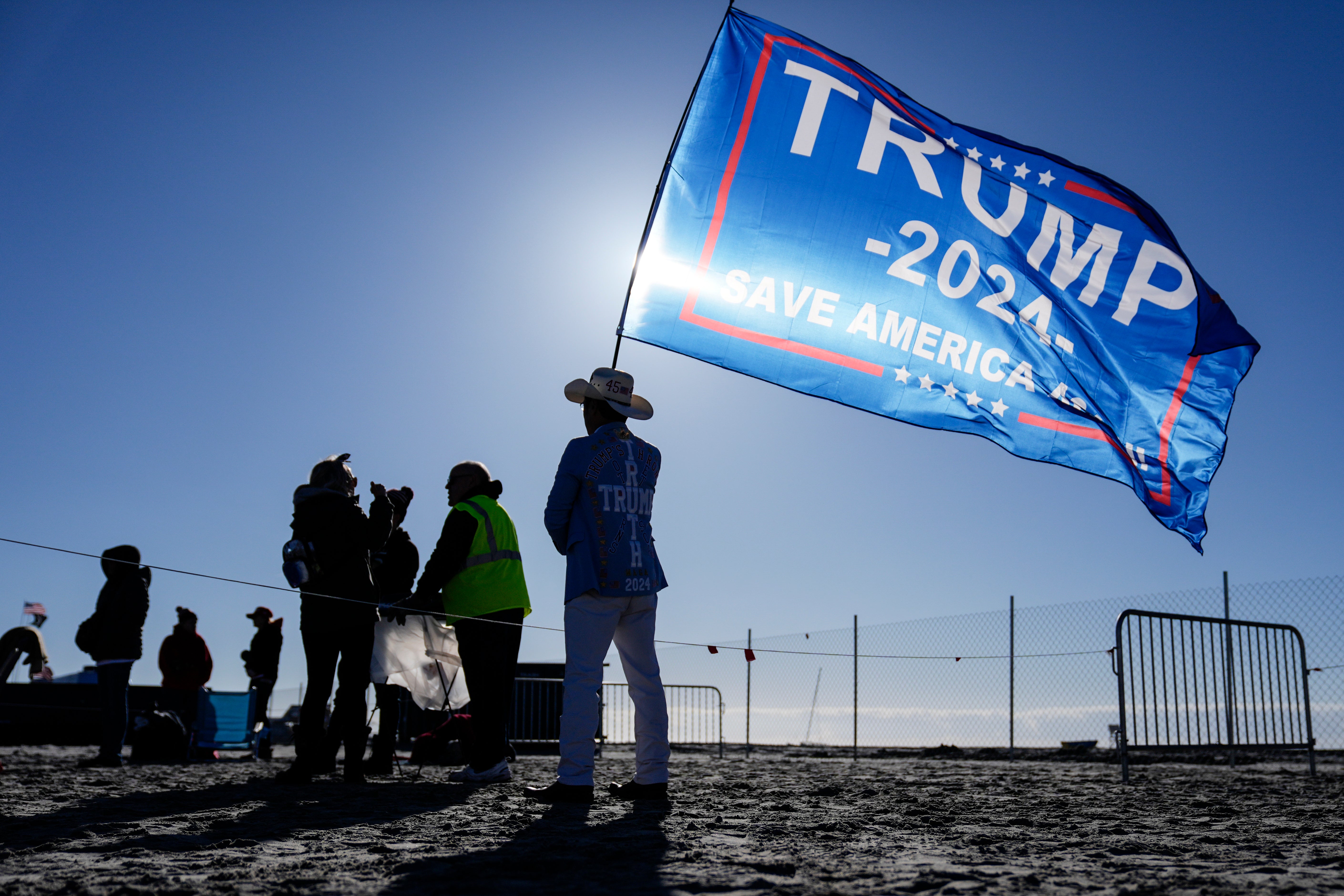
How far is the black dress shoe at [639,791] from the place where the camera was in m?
4.51

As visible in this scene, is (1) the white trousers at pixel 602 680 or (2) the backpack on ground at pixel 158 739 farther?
(2) the backpack on ground at pixel 158 739

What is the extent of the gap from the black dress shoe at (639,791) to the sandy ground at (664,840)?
0.09m

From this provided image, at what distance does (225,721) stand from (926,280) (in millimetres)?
7502

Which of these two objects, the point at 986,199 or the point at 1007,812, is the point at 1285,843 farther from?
the point at 986,199

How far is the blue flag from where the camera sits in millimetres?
5828

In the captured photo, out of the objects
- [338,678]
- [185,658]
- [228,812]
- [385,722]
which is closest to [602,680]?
[228,812]

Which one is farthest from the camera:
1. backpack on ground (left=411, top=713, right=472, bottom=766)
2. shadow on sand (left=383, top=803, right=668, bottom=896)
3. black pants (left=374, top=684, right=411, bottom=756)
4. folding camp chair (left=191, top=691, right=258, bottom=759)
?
folding camp chair (left=191, top=691, right=258, bottom=759)

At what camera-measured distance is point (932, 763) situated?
1045cm

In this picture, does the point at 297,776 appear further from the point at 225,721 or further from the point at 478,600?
the point at 225,721

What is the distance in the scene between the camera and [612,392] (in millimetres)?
4664

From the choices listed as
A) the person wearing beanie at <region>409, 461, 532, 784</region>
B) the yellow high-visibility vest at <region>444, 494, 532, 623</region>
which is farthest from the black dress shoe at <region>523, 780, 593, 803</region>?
the yellow high-visibility vest at <region>444, 494, 532, 623</region>

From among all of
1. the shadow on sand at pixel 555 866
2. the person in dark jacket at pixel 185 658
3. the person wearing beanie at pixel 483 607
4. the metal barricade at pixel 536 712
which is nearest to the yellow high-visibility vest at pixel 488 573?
the person wearing beanie at pixel 483 607

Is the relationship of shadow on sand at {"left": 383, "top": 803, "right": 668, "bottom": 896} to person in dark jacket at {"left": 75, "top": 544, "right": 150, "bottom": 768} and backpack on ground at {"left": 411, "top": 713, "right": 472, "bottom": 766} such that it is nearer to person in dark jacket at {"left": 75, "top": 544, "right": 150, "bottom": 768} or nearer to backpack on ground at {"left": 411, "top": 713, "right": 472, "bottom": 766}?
backpack on ground at {"left": 411, "top": 713, "right": 472, "bottom": 766}

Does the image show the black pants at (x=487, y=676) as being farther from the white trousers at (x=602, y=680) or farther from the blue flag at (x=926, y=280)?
the blue flag at (x=926, y=280)
